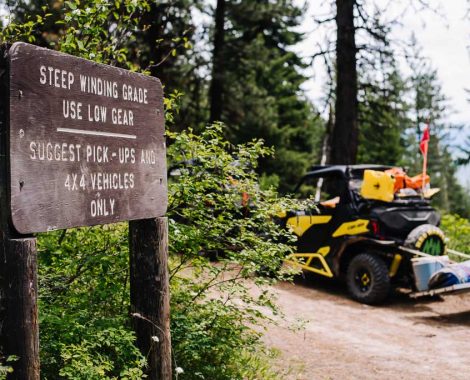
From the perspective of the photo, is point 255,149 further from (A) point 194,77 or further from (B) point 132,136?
(A) point 194,77

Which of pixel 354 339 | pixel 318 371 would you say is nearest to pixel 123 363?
pixel 318 371

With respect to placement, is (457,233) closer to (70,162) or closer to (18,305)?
(70,162)

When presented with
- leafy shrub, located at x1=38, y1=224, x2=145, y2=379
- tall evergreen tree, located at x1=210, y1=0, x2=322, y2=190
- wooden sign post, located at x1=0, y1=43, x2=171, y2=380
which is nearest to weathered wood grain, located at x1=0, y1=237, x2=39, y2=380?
wooden sign post, located at x1=0, y1=43, x2=171, y2=380

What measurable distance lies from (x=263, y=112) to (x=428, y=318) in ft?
49.8

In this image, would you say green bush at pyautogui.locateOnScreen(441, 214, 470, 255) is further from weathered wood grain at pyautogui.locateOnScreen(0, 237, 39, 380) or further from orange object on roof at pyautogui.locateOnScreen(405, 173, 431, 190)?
weathered wood grain at pyautogui.locateOnScreen(0, 237, 39, 380)

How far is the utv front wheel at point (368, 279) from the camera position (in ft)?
28.9

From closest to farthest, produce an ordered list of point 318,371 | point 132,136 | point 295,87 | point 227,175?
point 132,136
point 227,175
point 318,371
point 295,87

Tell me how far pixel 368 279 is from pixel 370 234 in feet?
2.31

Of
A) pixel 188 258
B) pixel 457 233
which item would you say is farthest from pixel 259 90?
pixel 188 258

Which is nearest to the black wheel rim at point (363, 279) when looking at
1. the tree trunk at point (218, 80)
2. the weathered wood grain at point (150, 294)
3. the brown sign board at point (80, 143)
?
the weathered wood grain at point (150, 294)

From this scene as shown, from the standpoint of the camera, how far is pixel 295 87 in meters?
29.0

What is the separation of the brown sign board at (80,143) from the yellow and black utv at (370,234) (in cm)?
551

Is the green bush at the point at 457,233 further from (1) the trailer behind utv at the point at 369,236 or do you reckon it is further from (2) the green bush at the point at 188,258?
(2) the green bush at the point at 188,258

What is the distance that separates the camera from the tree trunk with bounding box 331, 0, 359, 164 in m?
14.1
